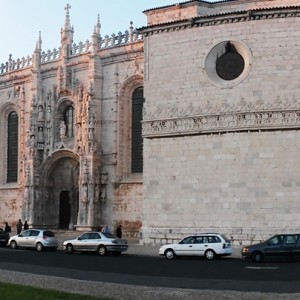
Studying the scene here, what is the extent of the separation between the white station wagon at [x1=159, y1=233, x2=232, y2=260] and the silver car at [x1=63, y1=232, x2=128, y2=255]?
3071 millimetres

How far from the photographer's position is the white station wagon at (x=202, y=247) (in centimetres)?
2888

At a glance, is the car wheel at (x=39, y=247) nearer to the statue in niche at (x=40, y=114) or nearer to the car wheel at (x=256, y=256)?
the car wheel at (x=256, y=256)

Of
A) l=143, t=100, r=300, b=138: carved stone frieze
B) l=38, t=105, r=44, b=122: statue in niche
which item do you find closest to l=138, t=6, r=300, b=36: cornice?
l=143, t=100, r=300, b=138: carved stone frieze

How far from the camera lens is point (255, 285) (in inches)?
685

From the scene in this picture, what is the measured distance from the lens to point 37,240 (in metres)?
35.7

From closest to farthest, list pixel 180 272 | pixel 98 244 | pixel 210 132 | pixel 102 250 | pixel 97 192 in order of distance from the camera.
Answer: pixel 180 272 < pixel 102 250 < pixel 98 244 < pixel 210 132 < pixel 97 192

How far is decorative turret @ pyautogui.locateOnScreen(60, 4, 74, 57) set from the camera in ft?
153

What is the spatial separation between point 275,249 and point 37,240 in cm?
1371

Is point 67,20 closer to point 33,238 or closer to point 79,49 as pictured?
point 79,49

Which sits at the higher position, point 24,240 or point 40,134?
point 40,134

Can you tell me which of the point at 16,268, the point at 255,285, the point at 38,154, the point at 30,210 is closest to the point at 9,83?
the point at 38,154

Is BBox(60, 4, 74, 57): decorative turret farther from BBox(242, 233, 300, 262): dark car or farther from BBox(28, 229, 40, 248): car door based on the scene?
BBox(242, 233, 300, 262): dark car

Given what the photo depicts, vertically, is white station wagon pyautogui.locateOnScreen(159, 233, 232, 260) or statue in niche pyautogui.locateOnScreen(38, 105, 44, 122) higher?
statue in niche pyautogui.locateOnScreen(38, 105, 44, 122)

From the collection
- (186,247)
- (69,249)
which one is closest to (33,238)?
(69,249)
